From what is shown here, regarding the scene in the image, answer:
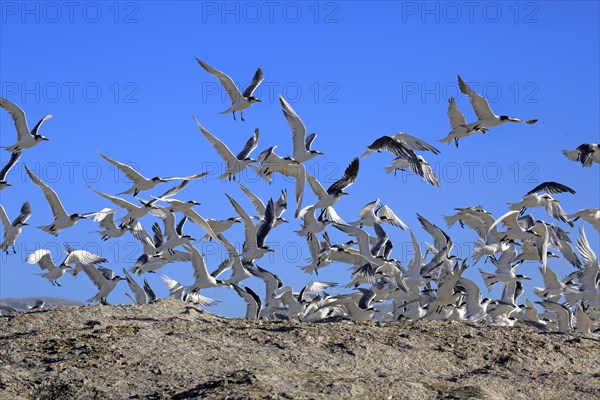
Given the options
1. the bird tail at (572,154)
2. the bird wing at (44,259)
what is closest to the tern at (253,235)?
the bird wing at (44,259)

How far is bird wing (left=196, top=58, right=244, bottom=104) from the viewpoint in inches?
993

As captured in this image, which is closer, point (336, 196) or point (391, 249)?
point (336, 196)

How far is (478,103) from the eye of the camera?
81.2ft

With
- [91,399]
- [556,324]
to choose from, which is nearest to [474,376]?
[91,399]

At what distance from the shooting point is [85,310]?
19.4 meters

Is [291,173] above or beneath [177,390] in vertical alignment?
above

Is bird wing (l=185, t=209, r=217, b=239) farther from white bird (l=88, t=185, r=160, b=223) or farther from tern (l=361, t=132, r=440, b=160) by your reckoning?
tern (l=361, t=132, r=440, b=160)

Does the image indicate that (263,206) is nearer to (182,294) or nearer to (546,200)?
(182,294)

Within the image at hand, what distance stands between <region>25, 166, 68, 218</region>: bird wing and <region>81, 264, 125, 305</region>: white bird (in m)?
2.06

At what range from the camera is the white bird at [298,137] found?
24.7m

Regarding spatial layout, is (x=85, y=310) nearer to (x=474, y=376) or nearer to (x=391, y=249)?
(x=474, y=376)

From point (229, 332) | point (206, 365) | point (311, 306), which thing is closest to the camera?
point (206, 365)

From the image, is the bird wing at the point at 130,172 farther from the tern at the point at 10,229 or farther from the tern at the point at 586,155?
the tern at the point at 586,155

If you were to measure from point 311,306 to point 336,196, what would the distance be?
4014mm
